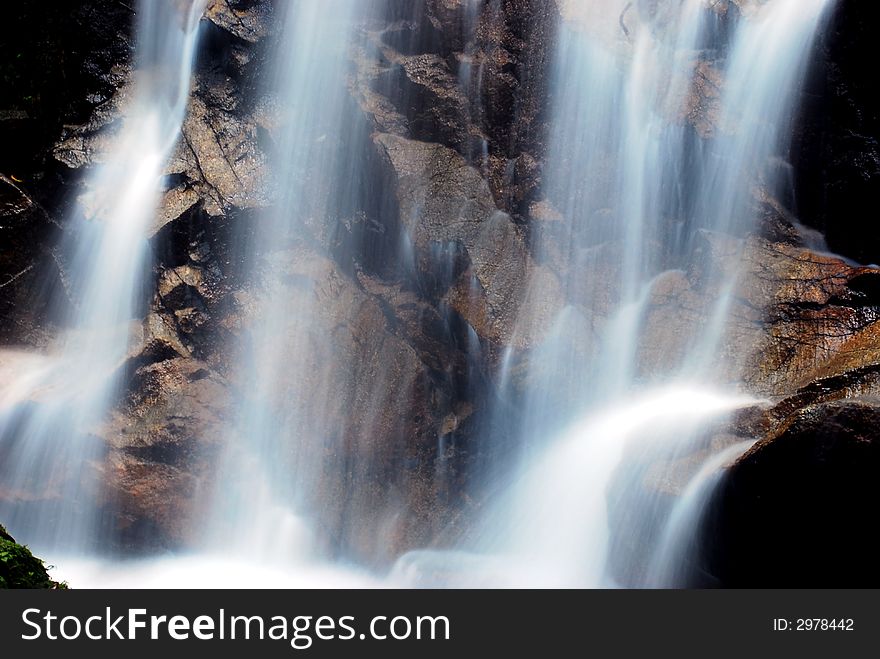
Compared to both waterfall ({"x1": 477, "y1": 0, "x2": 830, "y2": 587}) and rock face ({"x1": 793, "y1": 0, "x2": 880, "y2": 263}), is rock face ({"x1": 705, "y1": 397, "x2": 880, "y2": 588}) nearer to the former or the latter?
waterfall ({"x1": 477, "y1": 0, "x2": 830, "y2": 587})

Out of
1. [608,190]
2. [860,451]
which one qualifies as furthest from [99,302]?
[860,451]

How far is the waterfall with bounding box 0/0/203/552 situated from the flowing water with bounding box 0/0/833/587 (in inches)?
1.2

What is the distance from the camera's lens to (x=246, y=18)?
1063 centimetres

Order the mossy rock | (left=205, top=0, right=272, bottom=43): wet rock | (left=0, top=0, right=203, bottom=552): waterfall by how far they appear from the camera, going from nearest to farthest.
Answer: the mossy rock, (left=0, top=0, right=203, bottom=552): waterfall, (left=205, top=0, right=272, bottom=43): wet rock

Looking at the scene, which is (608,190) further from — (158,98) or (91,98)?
(91,98)

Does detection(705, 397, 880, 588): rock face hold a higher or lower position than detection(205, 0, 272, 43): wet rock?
lower

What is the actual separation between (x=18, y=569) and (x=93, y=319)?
492 centimetres

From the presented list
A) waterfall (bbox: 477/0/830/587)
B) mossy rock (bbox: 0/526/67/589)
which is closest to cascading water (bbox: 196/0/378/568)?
waterfall (bbox: 477/0/830/587)

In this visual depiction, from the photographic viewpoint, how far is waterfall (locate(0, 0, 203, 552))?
9.34 metres

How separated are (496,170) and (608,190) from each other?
59.4 inches

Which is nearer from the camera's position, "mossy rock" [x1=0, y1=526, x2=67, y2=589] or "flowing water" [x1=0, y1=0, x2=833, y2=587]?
"mossy rock" [x1=0, y1=526, x2=67, y2=589]

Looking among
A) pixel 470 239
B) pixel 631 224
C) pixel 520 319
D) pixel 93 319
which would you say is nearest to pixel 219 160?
pixel 93 319

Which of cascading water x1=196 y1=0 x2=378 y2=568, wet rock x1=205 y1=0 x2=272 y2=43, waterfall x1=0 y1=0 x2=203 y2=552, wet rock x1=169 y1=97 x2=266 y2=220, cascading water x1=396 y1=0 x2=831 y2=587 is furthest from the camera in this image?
wet rock x1=205 y1=0 x2=272 y2=43
